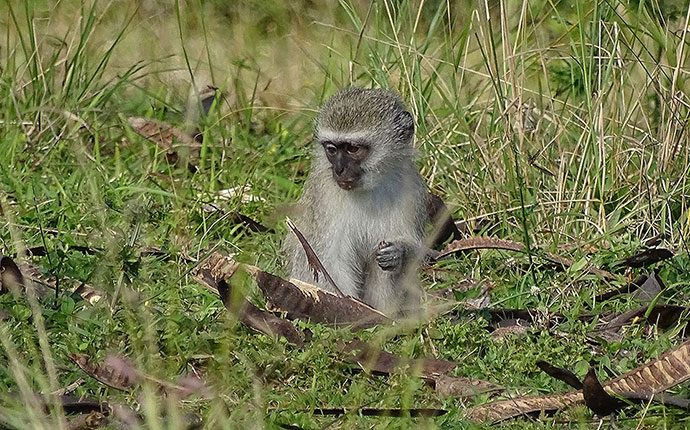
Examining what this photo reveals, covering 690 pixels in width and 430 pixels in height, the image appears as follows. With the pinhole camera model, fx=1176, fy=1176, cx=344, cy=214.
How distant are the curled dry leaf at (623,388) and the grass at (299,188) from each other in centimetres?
5

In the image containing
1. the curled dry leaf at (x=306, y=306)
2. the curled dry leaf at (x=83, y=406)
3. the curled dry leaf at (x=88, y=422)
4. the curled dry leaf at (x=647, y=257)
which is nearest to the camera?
the curled dry leaf at (x=88, y=422)

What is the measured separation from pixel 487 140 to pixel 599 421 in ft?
8.56

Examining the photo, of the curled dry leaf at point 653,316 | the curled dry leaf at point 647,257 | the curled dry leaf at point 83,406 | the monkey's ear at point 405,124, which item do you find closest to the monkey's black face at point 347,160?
the monkey's ear at point 405,124

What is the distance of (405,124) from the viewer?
5316mm

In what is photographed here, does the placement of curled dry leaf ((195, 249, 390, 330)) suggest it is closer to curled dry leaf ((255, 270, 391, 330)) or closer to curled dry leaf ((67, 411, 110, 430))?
curled dry leaf ((255, 270, 391, 330))

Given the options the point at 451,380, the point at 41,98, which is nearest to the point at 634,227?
the point at 451,380

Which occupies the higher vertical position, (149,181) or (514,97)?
(514,97)

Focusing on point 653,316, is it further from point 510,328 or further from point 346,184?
point 346,184

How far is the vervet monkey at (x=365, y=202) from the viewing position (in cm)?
517

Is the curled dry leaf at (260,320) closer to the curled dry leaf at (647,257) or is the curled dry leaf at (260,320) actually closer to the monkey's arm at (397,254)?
the monkey's arm at (397,254)

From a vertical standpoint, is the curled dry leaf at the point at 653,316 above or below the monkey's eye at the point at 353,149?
below

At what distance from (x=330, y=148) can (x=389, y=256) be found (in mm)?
561

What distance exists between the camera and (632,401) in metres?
3.41

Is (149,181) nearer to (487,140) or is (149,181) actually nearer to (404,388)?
(487,140)
